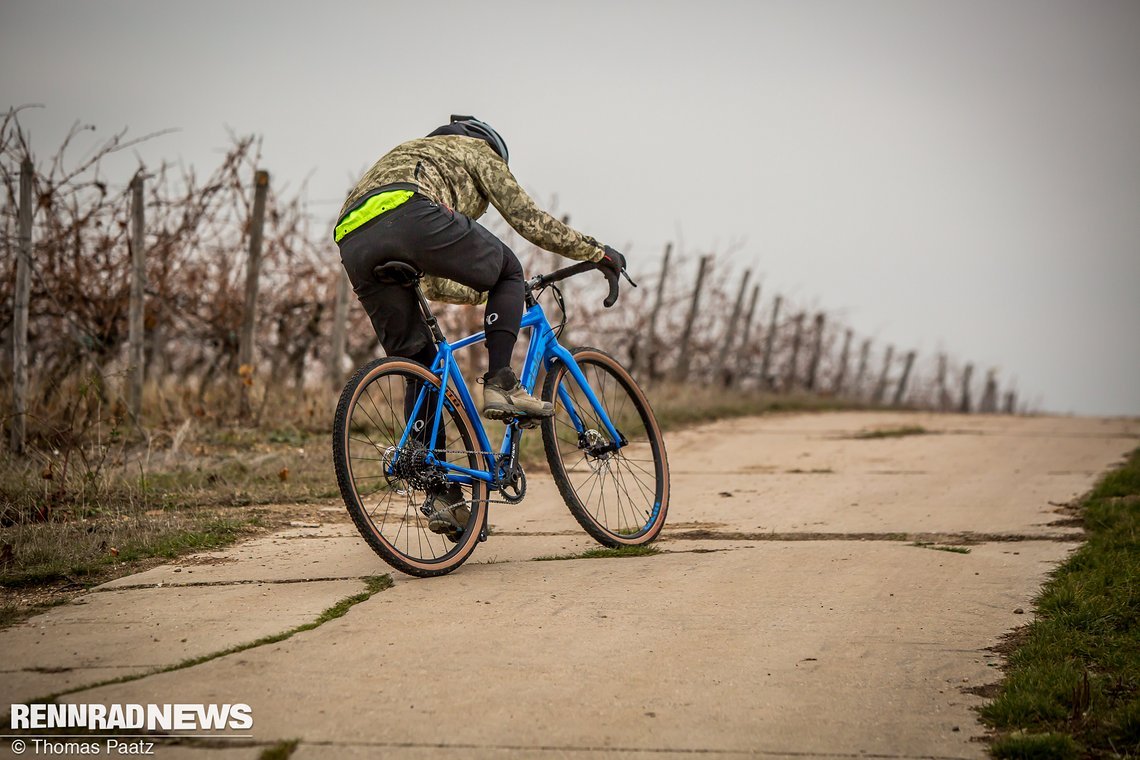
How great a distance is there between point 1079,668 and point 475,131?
108 inches

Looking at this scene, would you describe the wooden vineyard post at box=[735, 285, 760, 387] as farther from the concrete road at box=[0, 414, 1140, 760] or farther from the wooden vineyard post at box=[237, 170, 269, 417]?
the concrete road at box=[0, 414, 1140, 760]

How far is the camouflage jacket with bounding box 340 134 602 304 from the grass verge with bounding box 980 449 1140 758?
7.04 ft

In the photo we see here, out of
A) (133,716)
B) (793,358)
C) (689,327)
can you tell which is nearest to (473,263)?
(133,716)

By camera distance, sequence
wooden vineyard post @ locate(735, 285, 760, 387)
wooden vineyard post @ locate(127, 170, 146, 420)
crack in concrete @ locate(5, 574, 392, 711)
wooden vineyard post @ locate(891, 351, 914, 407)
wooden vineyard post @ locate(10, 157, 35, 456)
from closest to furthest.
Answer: crack in concrete @ locate(5, 574, 392, 711), wooden vineyard post @ locate(10, 157, 35, 456), wooden vineyard post @ locate(127, 170, 146, 420), wooden vineyard post @ locate(735, 285, 760, 387), wooden vineyard post @ locate(891, 351, 914, 407)

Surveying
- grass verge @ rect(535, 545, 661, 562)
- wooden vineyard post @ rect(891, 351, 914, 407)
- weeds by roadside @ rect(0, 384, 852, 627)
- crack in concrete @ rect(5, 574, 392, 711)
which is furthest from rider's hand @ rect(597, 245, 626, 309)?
wooden vineyard post @ rect(891, 351, 914, 407)

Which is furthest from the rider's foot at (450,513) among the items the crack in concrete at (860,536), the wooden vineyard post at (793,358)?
the wooden vineyard post at (793,358)

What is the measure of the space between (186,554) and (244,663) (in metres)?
1.57

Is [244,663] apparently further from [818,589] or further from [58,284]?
[58,284]

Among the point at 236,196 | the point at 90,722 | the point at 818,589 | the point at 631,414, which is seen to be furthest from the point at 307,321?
the point at 90,722

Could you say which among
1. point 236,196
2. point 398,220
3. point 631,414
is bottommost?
point 631,414

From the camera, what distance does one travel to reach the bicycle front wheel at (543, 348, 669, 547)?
14.9ft

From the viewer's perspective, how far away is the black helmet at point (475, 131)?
4.26 meters

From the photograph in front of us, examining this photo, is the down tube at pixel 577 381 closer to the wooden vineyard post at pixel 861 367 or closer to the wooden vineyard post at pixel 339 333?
the wooden vineyard post at pixel 339 333

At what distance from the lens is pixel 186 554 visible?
4.35m
